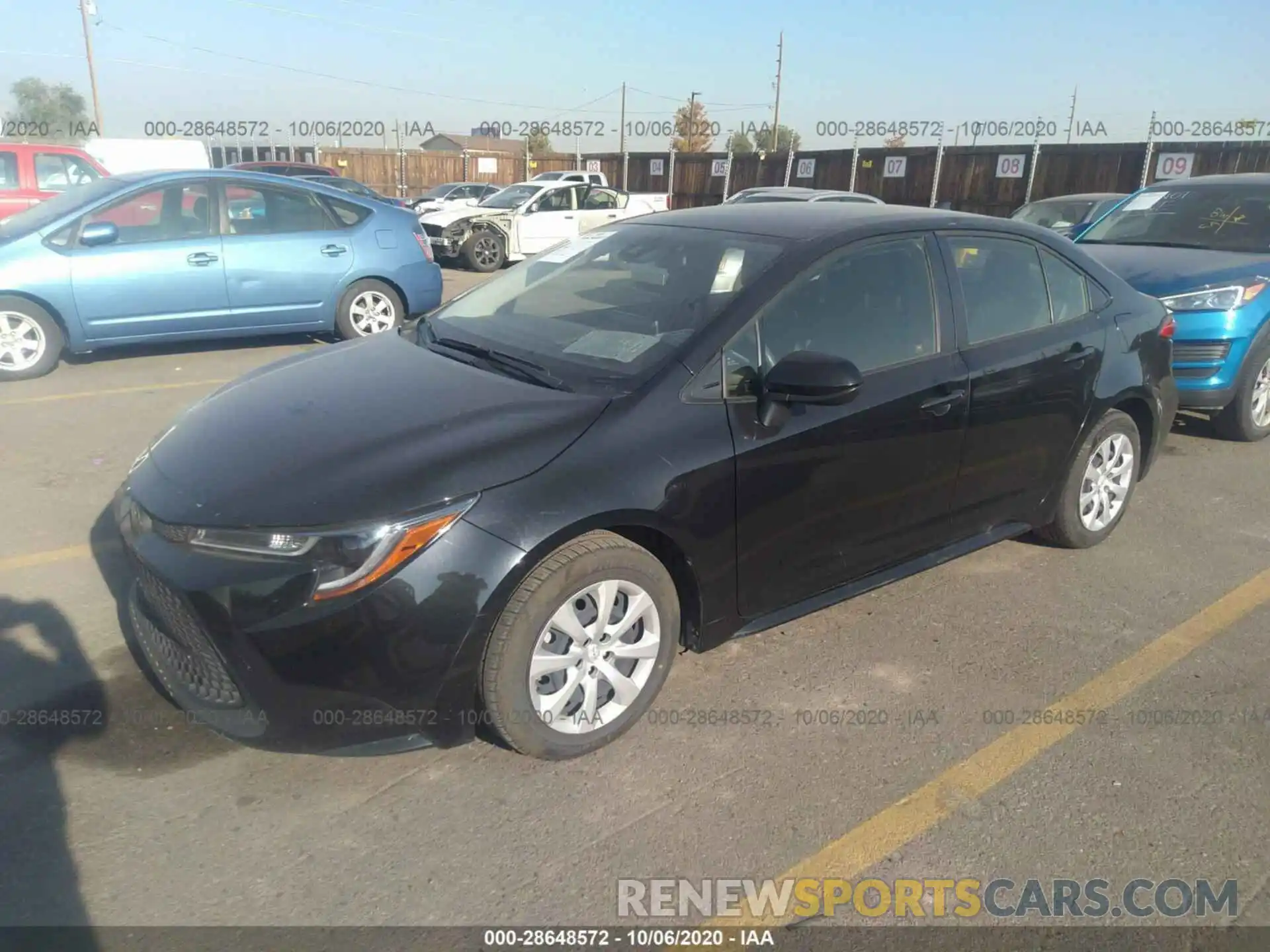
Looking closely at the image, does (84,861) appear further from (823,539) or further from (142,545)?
(823,539)

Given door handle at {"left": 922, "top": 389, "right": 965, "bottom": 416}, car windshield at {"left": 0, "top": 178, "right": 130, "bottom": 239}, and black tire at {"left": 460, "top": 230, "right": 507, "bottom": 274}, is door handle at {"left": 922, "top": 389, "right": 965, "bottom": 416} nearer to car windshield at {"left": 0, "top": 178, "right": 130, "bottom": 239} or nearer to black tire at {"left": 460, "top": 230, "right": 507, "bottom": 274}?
car windshield at {"left": 0, "top": 178, "right": 130, "bottom": 239}

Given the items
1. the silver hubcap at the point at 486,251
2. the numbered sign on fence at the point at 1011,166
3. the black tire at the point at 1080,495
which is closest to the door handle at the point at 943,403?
the black tire at the point at 1080,495

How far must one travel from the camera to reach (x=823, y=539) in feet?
11.0

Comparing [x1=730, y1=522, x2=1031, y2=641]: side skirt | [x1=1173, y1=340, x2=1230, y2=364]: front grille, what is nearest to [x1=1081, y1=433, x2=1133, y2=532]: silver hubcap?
[x1=730, y1=522, x2=1031, y2=641]: side skirt

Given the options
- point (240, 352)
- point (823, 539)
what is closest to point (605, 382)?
point (823, 539)

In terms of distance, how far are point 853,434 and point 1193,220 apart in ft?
17.9

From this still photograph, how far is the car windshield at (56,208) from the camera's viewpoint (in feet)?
23.4

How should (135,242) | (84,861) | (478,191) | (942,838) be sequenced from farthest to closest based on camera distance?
(478,191)
(135,242)
(942,838)
(84,861)

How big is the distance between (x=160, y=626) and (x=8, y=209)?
1112 centimetres

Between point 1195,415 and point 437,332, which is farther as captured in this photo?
point 1195,415

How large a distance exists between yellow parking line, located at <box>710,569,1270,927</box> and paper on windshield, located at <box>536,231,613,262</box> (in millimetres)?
2504

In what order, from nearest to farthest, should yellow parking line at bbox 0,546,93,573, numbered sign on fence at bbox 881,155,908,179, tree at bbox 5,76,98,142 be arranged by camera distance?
yellow parking line at bbox 0,546,93,573
numbered sign on fence at bbox 881,155,908,179
tree at bbox 5,76,98,142

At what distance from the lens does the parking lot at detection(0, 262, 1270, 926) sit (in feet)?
8.06

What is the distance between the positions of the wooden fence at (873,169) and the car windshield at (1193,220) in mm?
11172
